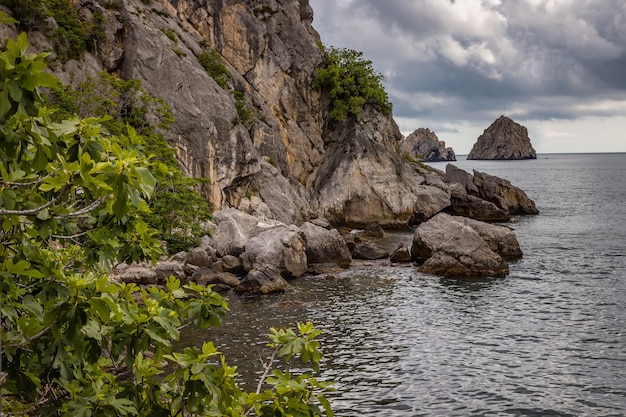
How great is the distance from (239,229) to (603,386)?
3196 centimetres

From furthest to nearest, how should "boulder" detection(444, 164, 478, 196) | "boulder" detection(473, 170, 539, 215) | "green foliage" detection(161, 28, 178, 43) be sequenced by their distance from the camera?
1. "boulder" detection(444, 164, 478, 196)
2. "boulder" detection(473, 170, 539, 215)
3. "green foliage" detection(161, 28, 178, 43)

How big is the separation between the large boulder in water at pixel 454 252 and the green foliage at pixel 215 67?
32390mm

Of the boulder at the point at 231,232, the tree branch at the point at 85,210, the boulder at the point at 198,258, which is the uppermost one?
the tree branch at the point at 85,210

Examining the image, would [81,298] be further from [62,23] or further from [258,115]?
[258,115]

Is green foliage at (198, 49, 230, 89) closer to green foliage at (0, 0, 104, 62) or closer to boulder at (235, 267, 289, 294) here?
green foliage at (0, 0, 104, 62)

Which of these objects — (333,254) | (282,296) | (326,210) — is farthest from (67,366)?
(326,210)

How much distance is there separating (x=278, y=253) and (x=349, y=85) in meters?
46.2

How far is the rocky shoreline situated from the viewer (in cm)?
3788

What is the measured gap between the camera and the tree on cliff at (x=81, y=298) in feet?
18.2

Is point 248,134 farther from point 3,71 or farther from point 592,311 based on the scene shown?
point 3,71

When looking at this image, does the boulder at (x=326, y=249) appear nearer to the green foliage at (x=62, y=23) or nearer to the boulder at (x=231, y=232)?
the boulder at (x=231, y=232)

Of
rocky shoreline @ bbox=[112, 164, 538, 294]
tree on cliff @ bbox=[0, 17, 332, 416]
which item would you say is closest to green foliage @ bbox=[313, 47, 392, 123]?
rocky shoreline @ bbox=[112, 164, 538, 294]

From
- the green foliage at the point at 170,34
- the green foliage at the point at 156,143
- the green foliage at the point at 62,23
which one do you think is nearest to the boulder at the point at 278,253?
the green foliage at the point at 156,143

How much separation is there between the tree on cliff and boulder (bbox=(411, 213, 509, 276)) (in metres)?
36.5
